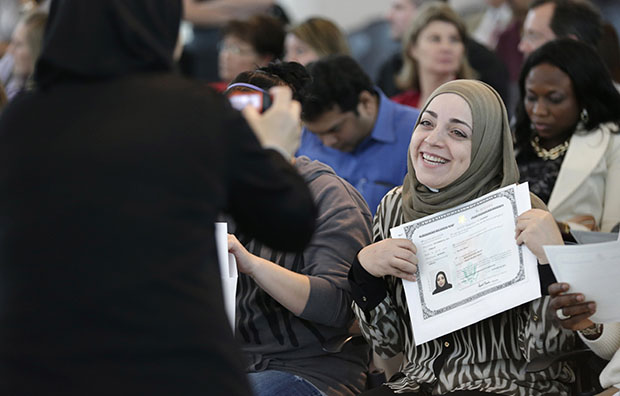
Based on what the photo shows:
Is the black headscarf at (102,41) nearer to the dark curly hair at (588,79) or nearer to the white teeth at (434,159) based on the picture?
the white teeth at (434,159)

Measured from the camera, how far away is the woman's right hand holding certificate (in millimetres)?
2502

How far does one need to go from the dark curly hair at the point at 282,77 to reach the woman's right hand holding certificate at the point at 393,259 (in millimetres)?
582

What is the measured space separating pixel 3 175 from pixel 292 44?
3744 mm

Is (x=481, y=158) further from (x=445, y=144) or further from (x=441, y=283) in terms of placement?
(x=441, y=283)

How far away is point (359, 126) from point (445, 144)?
126 centimetres

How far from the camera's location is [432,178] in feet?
8.53

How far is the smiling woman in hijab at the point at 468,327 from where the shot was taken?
250 centimetres

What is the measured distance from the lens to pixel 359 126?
12.6 feet

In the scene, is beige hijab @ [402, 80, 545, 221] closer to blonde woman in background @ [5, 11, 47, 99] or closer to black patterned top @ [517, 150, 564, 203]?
black patterned top @ [517, 150, 564, 203]

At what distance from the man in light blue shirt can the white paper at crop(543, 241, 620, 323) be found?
1.56 meters

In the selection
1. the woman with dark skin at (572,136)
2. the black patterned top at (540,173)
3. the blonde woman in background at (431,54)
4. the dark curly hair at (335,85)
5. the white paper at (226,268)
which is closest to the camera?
the white paper at (226,268)

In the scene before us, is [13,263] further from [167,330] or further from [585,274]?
[585,274]

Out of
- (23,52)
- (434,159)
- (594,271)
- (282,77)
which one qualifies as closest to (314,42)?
(23,52)

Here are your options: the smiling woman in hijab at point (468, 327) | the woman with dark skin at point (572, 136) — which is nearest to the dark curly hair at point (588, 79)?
the woman with dark skin at point (572, 136)
